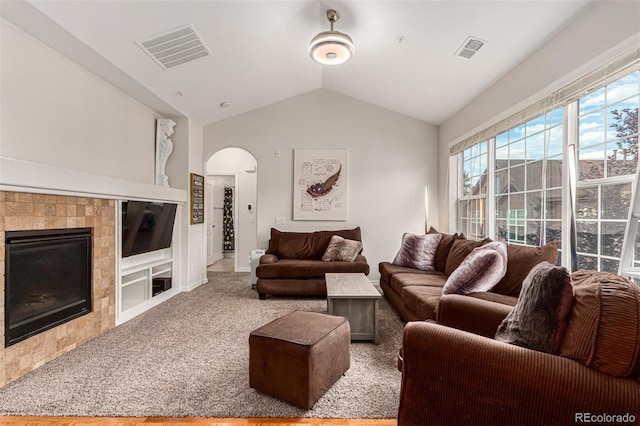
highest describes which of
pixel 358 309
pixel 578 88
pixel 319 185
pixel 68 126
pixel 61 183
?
pixel 578 88

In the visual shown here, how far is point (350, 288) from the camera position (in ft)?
9.10

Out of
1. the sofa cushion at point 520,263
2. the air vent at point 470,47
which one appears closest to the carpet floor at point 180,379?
the sofa cushion at point 520,263

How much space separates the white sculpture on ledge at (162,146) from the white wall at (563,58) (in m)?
3.96

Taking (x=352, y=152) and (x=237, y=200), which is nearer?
(x=352, y=152)

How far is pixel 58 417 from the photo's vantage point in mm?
1630

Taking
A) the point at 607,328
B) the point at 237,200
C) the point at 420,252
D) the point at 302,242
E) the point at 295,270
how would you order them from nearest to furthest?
the point at 607,328 → the point at 420,252 → the point at 295,270 → the point at 302,242 → the point at 237,200

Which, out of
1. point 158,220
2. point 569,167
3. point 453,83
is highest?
point 453,83

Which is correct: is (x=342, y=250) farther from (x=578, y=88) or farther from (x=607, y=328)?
(x=607, y=328)

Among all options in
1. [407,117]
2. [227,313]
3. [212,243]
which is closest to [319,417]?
[227,313]

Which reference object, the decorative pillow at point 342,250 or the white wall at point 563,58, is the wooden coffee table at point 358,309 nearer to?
the decorative pillow at point 342,250

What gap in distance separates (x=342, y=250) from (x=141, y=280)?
2.48 m

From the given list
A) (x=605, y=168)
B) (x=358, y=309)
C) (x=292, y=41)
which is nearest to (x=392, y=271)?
(x=358, y=309)

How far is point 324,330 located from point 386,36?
278cm

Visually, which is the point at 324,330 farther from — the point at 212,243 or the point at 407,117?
the point at 212,243
